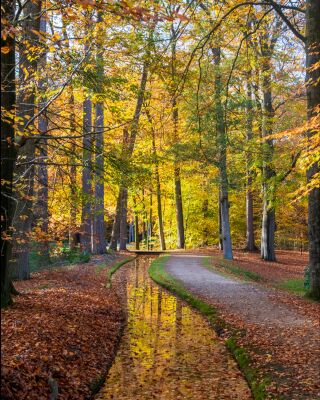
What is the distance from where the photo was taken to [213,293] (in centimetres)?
1316

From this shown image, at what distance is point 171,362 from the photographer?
744 centimetres

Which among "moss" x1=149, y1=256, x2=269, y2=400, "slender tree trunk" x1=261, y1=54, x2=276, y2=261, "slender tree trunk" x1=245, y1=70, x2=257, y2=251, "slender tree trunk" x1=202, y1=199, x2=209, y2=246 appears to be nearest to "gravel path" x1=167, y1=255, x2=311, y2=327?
"moss" x1=149, y1=256, x2=269, y2=400

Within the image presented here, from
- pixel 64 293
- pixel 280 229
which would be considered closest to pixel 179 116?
pixel 64 293

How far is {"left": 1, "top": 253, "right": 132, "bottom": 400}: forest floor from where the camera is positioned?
17.6 feet

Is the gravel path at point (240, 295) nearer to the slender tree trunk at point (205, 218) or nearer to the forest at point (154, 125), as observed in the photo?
the forest at point (154, 125)

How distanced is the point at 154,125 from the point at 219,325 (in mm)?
5696

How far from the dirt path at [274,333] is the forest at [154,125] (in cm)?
204

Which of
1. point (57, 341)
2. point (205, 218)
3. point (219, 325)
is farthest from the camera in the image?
point (205, 218)

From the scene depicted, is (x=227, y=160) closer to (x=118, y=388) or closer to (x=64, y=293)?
(x=64, y=293)

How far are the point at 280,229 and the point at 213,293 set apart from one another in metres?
28.2

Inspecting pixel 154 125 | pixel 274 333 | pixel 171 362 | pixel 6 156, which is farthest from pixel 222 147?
pixel 6 156

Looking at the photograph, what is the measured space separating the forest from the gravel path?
68.1 inches

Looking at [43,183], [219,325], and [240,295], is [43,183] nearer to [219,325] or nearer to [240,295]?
[219,325]

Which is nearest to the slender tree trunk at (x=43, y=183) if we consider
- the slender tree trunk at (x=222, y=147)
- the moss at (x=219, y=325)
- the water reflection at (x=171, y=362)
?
the water reflection at (x=171, y=362)
